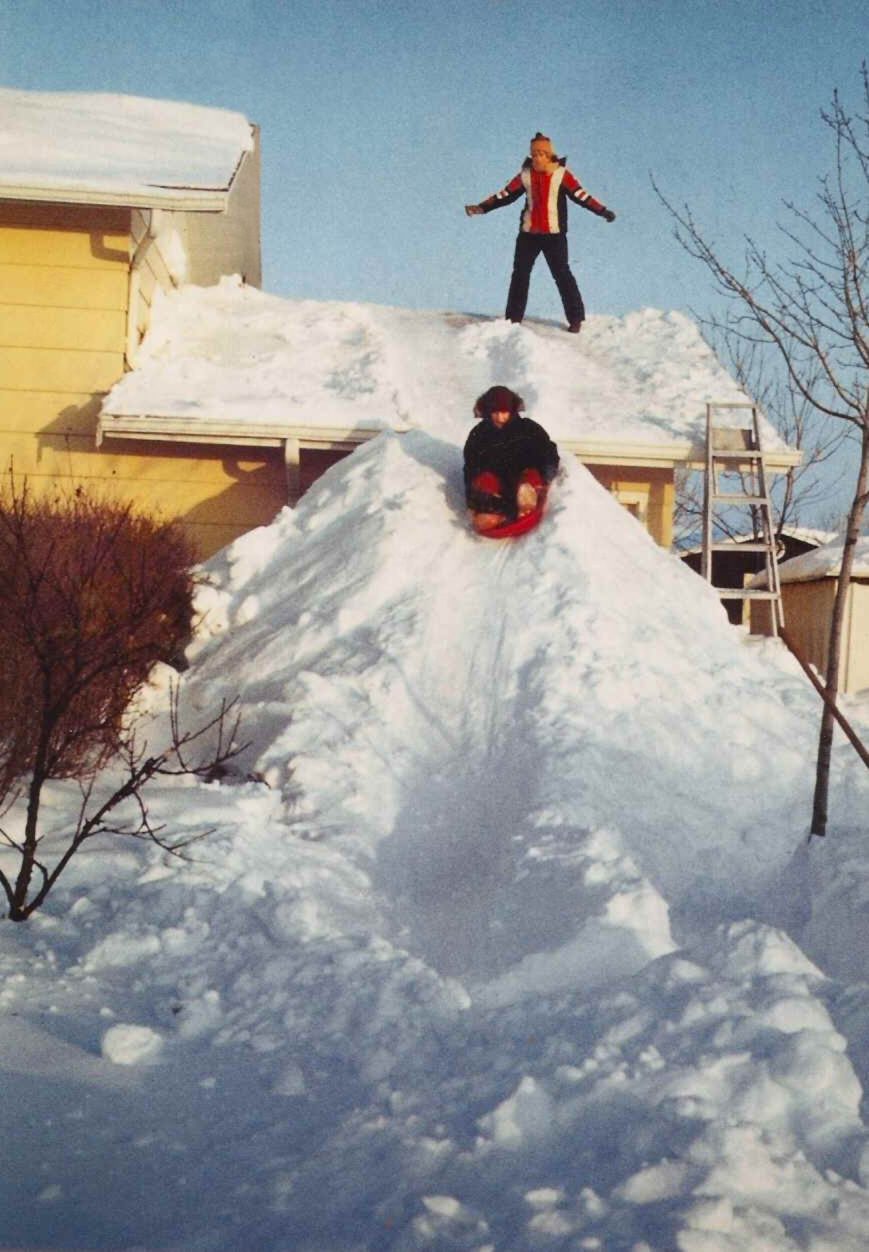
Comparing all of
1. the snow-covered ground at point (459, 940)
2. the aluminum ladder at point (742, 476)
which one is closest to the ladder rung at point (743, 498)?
the aluminum ladder at point (742, 476)

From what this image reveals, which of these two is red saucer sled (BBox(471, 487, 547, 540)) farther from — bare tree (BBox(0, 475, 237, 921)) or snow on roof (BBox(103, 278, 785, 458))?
snow on roof (BBox(103, 278, 785, 458))

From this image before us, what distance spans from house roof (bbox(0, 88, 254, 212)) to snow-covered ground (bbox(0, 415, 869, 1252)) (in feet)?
12.8

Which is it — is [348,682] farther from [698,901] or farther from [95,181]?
[95,181]

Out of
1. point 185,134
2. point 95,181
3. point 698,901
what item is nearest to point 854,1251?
point 698,901

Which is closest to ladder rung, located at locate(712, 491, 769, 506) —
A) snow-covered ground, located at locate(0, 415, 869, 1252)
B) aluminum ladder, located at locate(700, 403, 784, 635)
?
aluminum ladder, located at locate(700, 403, 784, 635)

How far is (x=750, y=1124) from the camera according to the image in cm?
252

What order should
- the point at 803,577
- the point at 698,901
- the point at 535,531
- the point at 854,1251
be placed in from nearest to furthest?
the point at 854,1251, the point at 698,901, the point at 535,531, the point at 803,577

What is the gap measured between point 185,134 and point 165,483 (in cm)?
465

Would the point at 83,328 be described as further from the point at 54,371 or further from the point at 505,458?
the point at 505,458

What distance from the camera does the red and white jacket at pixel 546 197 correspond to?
1314 cm

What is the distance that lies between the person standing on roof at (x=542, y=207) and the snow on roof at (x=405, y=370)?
29.9 inches

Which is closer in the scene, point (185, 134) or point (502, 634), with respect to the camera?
point (502, 634)

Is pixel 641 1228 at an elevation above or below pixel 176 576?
below

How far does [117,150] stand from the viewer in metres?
11.7
